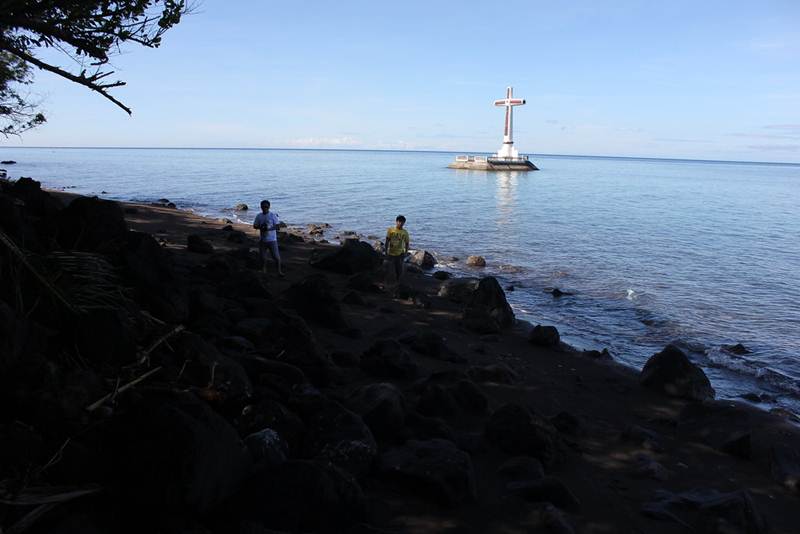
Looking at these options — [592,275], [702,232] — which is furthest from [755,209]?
[592,275]

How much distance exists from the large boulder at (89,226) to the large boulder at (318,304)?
487 centimetres

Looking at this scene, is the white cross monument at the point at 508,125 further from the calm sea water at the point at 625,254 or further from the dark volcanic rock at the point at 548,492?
the dark volcanic rock at the point at 548,492

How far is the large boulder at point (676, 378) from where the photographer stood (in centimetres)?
1026

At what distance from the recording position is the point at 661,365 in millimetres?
10562

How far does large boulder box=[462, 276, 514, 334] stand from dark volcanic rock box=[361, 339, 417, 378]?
4602 mm

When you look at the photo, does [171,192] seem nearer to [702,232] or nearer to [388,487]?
[702,232]

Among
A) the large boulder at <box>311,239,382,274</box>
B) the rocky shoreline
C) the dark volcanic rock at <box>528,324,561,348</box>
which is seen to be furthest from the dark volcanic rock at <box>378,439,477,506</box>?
the large boulder at <box>311,239,382,274</box>

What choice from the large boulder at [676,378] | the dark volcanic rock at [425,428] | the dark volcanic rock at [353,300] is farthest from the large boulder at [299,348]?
the large boulder at [676,378]

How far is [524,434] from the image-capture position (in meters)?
7.03

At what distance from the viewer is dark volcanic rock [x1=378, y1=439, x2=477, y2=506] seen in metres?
5.71

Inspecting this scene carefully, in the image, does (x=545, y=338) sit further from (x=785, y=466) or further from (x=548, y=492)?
(x=548, y=492)

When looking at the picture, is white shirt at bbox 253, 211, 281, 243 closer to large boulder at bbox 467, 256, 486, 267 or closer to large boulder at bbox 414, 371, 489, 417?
large boulder at bbox 414, 371, 489, 417

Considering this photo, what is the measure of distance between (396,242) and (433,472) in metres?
10.2

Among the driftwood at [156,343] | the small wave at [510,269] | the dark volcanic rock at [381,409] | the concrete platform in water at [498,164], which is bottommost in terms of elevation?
the small wave at [510,269]
